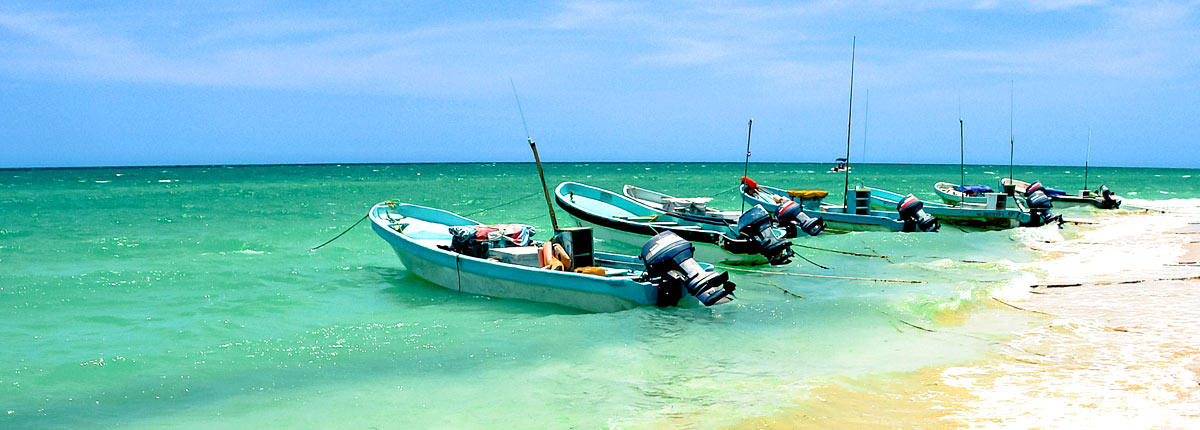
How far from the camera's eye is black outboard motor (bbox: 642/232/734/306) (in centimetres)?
960

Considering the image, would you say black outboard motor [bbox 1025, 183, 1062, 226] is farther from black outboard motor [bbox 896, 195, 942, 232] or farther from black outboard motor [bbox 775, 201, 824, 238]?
black outboard motor [bbox 775, 201, 824, 238]

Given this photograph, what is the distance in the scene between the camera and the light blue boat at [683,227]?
14.4 meters

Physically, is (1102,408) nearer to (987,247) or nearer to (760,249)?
(760,249)

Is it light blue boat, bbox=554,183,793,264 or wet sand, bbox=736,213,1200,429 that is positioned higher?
light blue boat, bbox=554,183,793,264

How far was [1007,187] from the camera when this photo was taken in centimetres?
2597

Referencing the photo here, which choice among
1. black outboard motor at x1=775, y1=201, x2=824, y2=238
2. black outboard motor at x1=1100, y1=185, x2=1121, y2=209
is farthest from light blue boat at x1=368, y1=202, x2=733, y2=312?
black outboard motor at x1=1100, y1=185, x2=1121, y2=209

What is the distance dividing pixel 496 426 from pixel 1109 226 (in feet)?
75.0

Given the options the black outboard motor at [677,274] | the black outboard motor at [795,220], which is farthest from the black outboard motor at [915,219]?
the black outboard motor at [677,274]

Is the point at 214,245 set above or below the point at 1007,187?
below

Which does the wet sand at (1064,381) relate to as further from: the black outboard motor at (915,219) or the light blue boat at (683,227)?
the black outboard motor at (915,219)

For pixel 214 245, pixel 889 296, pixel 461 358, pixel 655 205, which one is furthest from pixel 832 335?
pixel 214 245

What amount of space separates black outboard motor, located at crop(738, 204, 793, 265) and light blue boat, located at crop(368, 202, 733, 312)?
3431 millimetres

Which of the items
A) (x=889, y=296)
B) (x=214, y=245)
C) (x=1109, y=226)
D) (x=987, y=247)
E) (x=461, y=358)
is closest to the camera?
(x=461, y=358)

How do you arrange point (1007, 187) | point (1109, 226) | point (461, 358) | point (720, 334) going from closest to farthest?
1. point (461, 358)
2. point (720, 334)
3. point (1109, 226)
4. point (1007, 187)
